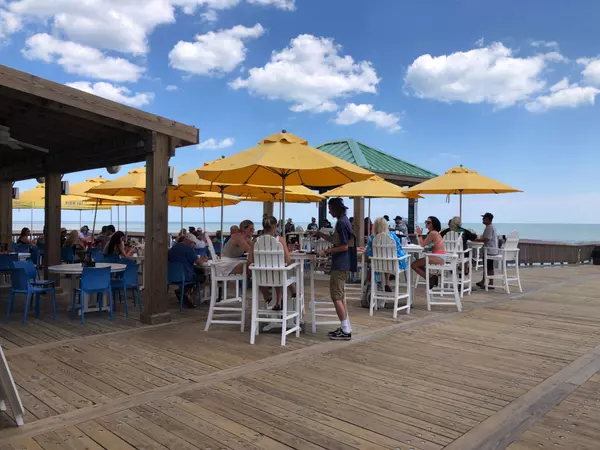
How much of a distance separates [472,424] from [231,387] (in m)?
1.67

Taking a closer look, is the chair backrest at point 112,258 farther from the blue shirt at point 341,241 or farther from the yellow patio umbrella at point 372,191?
the yellow patio umbrella at point 372,191

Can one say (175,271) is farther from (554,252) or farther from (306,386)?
(554,252)

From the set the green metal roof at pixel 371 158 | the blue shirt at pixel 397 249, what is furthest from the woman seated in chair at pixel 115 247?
the green metal roof at pixel 371 158

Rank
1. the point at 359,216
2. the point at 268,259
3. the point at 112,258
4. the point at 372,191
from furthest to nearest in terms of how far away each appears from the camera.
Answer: the point at 359,216
the point at 372,191
the point at 112,258
the point at 268,259

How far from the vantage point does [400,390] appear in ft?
11.2

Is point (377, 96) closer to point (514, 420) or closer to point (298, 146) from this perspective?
point (298, 146)

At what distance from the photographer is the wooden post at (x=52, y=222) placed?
8.13 metres

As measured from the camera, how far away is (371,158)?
12.6 metres

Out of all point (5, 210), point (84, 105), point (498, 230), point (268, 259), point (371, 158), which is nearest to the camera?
point (268, 259)

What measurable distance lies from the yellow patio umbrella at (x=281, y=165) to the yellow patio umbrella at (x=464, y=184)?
2.86m

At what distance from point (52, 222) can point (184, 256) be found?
3024 mm

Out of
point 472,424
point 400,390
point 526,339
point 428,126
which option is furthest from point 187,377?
point 428,126

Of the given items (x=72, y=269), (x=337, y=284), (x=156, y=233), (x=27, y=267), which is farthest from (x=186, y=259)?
(x=337, y=284)

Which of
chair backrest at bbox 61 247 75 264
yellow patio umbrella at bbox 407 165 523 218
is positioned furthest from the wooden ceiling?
yellow patio umbrella at bbox 407 165 523 218
